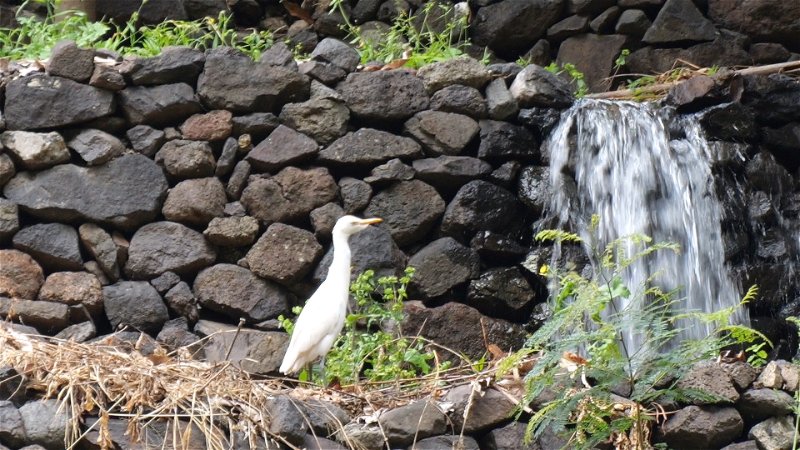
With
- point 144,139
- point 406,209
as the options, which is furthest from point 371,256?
point 144,139

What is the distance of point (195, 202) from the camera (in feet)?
20.2

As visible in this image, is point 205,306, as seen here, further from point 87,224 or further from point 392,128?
point 392,128

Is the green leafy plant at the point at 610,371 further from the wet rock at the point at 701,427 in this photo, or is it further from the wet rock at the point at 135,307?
the wet rock at the point at 135,307

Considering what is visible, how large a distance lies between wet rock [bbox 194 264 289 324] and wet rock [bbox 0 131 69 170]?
0.89 meters

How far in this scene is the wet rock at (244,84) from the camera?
6.33 m

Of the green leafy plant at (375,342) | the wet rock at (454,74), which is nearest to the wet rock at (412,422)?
the green leafy plant at (375,342)

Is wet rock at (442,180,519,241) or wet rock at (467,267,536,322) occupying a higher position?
wet rock at (442,180,519,241)

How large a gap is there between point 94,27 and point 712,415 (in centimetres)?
398

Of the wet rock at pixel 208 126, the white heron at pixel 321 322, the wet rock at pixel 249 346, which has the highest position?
the wet rock at pixel 208 126

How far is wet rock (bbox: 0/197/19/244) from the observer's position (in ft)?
19.6

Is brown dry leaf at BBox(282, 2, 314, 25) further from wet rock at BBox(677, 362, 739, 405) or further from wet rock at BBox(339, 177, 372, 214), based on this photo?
wet rock at BBox(677, 362, 739, 405)

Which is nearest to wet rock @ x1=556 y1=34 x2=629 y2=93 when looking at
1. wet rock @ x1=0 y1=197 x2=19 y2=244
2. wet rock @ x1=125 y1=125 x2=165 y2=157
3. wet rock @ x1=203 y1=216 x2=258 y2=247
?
wet rock @ x1=203 y1=216 x2=258 y2=247

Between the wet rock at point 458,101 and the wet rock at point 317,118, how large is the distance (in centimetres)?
50

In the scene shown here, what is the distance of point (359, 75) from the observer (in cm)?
649
